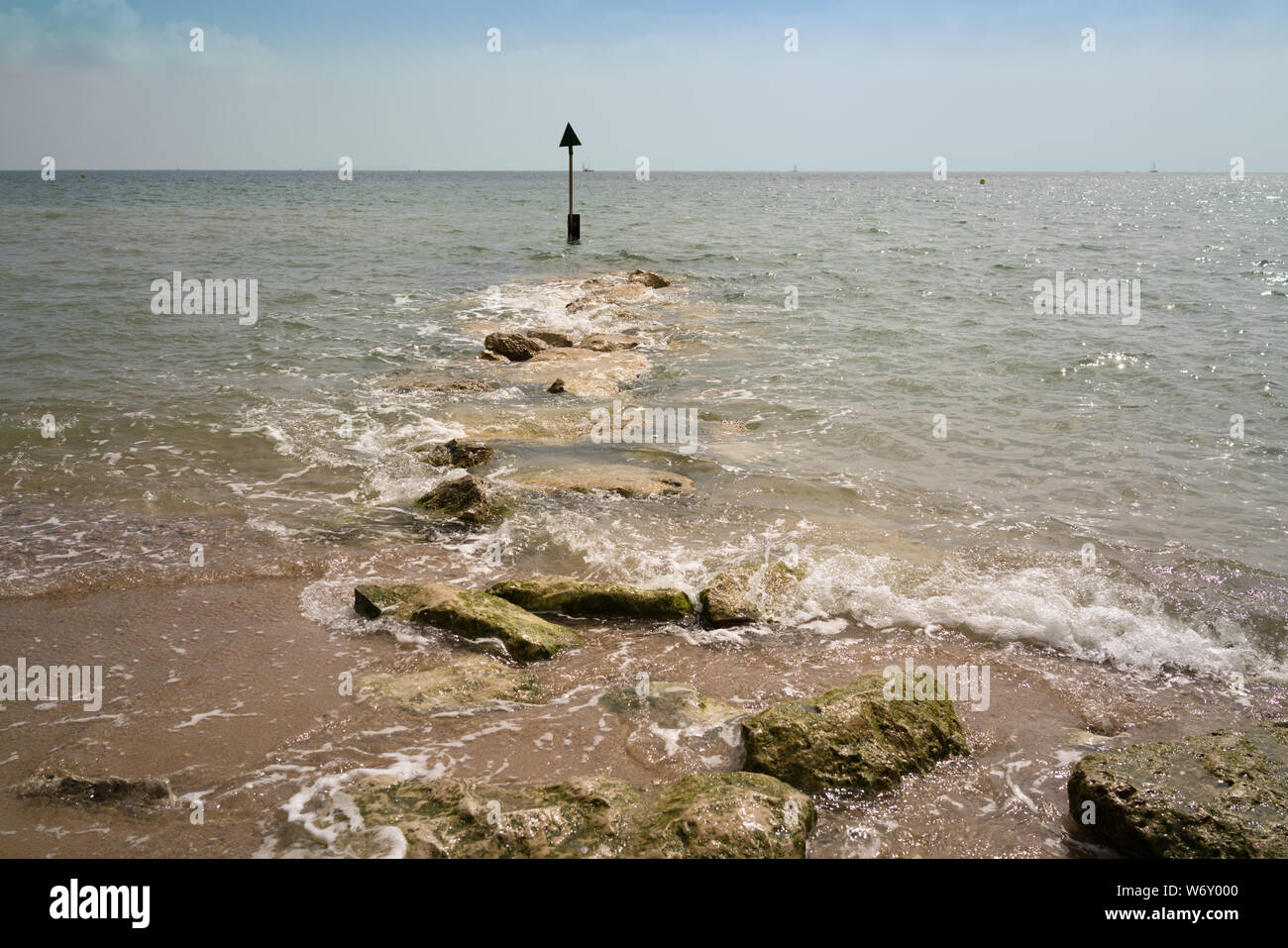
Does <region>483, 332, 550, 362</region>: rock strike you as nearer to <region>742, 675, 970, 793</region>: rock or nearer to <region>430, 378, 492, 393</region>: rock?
<region>430, 378, 492, 393</region>: rock

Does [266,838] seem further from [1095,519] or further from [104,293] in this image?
[104,293]

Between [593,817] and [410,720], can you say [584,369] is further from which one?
[593,817]

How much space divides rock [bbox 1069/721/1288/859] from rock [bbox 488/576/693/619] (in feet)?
9.16

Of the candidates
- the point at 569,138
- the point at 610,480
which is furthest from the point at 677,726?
the point at 569,138

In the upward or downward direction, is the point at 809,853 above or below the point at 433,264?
below

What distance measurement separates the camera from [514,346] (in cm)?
1505

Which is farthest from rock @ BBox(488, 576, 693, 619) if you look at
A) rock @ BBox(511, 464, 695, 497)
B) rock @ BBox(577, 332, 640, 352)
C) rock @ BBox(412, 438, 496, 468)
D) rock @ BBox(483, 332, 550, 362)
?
rock @ BBox(577, 332, 640, 352)

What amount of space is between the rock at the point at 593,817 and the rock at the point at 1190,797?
4.42ft

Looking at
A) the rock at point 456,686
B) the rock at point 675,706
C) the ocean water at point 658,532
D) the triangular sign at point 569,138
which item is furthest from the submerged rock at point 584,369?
the triangular sign at point 569,138

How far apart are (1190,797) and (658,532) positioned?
15.2ft

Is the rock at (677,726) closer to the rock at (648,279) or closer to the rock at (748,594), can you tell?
the rock at (748,594)

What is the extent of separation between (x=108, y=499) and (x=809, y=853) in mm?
7476

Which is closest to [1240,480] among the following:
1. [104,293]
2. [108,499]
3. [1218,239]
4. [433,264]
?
[108,499]

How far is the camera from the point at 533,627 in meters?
5.68
